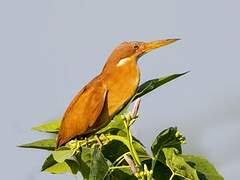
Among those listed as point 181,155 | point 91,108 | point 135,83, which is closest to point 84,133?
point 91,108

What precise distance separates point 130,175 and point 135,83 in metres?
0.73

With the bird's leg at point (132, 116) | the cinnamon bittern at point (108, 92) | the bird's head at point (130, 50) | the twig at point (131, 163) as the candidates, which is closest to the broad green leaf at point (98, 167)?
the twig at point (131, 163)

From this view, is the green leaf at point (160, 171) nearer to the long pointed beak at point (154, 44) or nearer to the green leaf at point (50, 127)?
the green leaf at point (50, 127)

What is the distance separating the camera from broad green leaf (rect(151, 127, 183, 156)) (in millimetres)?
1863

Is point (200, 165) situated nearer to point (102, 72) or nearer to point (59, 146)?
point (59, 146)

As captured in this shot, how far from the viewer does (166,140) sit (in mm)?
1888

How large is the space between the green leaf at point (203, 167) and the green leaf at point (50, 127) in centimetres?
62

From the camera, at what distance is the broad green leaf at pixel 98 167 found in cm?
179

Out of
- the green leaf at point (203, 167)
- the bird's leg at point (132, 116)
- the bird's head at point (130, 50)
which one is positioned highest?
the bird's head at point (130, 50)

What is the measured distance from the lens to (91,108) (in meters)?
2.64

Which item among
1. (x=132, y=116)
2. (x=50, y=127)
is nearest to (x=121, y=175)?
(x=132, y=116)

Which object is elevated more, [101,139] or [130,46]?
[130,46]

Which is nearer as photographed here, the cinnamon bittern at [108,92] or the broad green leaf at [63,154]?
the broad green leaf at [63,154]

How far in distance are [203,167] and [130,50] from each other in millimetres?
876
